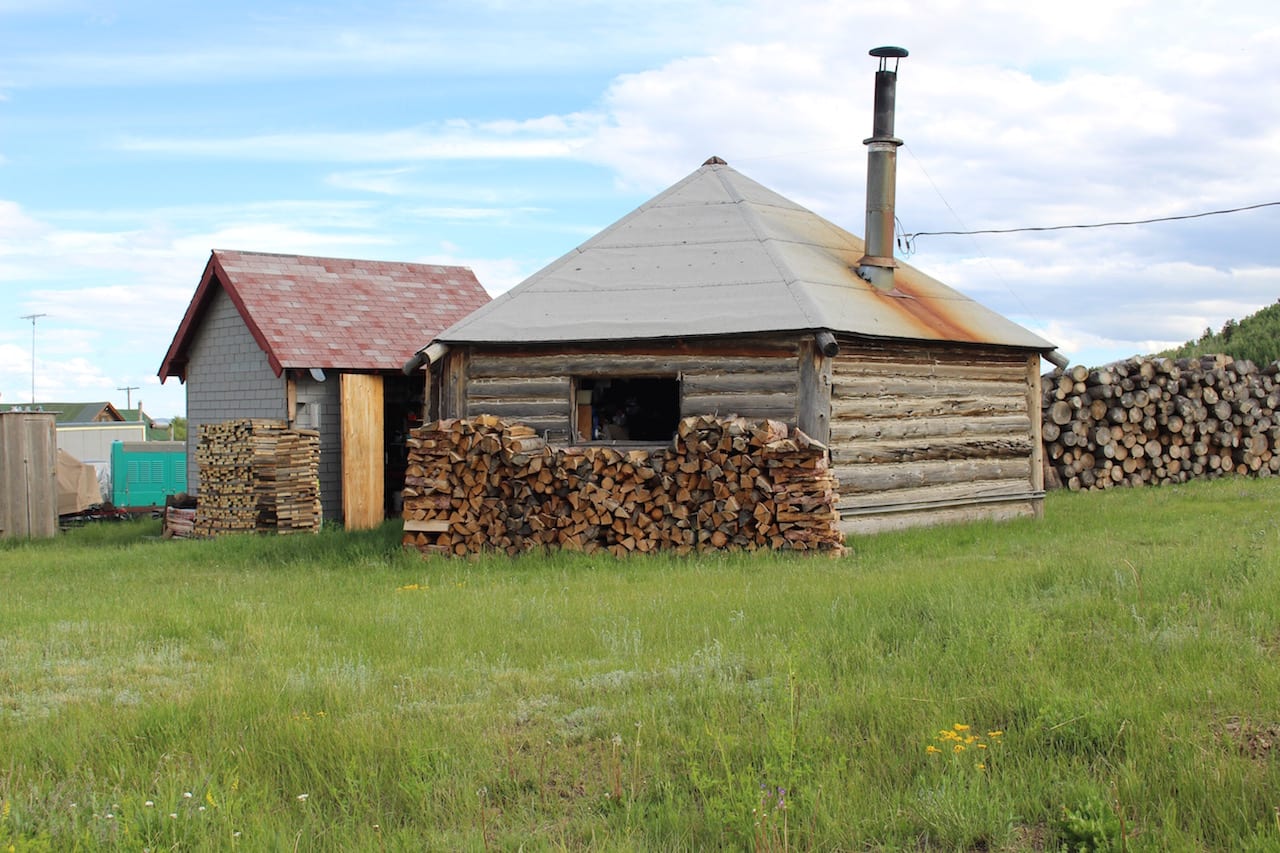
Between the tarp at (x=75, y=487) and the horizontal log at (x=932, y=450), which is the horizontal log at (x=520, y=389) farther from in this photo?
the tarp at (x=75, y=487)

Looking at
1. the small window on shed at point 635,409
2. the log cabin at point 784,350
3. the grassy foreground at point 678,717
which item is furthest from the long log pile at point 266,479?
the grassy foreground at point 678,717

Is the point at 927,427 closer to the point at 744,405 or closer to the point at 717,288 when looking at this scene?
the point at 744,405

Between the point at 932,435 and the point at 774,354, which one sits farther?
the point at 932,435

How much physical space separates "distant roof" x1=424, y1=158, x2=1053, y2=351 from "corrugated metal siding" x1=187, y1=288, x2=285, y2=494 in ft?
21.3

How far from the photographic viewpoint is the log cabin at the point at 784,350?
47.5 feet

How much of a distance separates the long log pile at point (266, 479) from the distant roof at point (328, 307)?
3.81ft

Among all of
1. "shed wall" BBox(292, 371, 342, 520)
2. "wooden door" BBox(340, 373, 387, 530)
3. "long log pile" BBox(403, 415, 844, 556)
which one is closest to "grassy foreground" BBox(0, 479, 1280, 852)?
"long log pile" BBox(403, 415, 844, 556)

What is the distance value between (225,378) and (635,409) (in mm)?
8041

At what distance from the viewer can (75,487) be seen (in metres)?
24.6

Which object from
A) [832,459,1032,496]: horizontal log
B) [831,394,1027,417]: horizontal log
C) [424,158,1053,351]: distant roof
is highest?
[424,158,1053,351]: distant roof

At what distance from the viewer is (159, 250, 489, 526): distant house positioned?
19938 millimetres

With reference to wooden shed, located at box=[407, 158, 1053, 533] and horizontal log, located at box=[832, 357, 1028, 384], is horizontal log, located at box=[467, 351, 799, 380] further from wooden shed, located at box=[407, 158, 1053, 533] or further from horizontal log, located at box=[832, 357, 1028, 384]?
horizontal log, located at box=[832, 357, 1028, 384]

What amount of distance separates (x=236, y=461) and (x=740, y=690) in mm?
15125

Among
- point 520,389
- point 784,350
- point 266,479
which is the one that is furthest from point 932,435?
point 266,479
